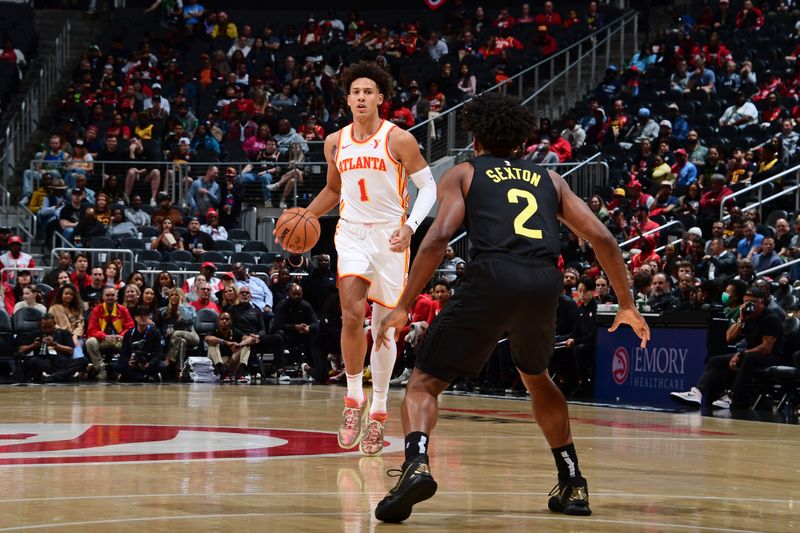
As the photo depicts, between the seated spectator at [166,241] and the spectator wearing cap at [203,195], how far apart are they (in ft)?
5.39

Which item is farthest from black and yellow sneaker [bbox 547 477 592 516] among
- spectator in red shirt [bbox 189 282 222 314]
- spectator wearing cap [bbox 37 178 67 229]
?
spectator wearing cap [bbox 37 178 67 229]

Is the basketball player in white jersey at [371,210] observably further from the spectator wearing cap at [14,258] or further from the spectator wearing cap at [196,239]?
the spectator wearing cap at [196,239]

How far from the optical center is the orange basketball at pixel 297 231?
8352 mm

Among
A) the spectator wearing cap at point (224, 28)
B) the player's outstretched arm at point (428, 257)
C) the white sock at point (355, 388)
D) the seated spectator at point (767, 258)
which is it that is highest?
the spectator wearing cap at point (224, 28)

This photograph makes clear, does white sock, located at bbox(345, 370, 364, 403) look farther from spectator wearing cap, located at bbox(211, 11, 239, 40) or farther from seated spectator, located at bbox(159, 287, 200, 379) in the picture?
spectator wearing cap, located at bbox(211, 11, 239, 40)

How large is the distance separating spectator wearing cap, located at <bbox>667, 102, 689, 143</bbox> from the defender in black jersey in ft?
50.6

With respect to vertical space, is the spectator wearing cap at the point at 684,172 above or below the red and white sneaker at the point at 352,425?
above

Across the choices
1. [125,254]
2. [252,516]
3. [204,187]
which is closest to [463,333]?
[252,516]

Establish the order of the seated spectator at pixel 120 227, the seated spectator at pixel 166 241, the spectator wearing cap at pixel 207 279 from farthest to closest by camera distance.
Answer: the seated spectator at pixel 120 227, the seated spectator at pixel 166 241, the spectator wearing cap at pixel 207 279

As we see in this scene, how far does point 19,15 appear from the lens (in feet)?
94.1

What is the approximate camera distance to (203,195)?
2141 cm

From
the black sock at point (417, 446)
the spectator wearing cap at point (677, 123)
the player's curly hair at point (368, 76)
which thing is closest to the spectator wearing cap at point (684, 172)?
the spectator wearing cap at point (677, 123)

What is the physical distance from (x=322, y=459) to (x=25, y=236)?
50.5ft

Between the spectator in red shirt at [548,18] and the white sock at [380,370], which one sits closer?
the white sock at [380,370]
